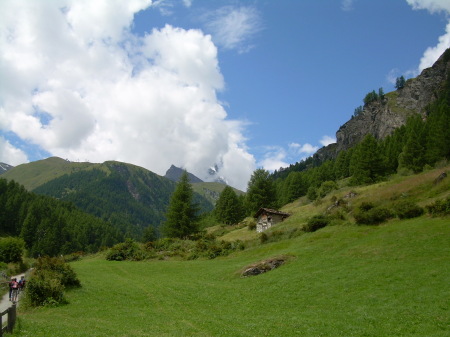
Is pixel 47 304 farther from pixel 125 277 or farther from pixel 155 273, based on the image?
pixel 155 273

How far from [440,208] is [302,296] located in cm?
2033

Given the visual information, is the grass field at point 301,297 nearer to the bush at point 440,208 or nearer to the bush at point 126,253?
the bush at point 440,208

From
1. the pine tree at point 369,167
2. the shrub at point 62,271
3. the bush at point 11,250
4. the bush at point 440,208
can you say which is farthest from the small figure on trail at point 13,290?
the pine tree at point 369,167

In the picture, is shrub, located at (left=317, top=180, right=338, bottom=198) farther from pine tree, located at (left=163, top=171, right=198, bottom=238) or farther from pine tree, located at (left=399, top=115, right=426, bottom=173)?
pine tree, located at (left=163, top=171, right=198, bottom=238)

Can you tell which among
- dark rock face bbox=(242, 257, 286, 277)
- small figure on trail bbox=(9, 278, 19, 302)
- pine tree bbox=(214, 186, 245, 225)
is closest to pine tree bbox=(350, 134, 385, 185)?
pine tree bbox=(214, 186, 245, 225)

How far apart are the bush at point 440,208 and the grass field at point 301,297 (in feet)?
4.74

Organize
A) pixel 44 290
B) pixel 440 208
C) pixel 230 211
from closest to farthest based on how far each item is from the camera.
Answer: pixel 44 290 < pixel 440 208 < pixel 230 211

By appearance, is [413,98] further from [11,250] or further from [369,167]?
[11,250]

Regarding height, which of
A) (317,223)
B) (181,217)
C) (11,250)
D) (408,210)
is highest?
(181,217)

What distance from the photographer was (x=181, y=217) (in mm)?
69250

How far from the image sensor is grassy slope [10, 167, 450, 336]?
15.4m

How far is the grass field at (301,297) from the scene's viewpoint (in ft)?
50.5

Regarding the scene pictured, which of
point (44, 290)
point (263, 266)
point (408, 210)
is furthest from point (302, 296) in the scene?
point (408, 210)

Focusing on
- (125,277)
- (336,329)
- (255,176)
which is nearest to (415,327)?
(336,329)
